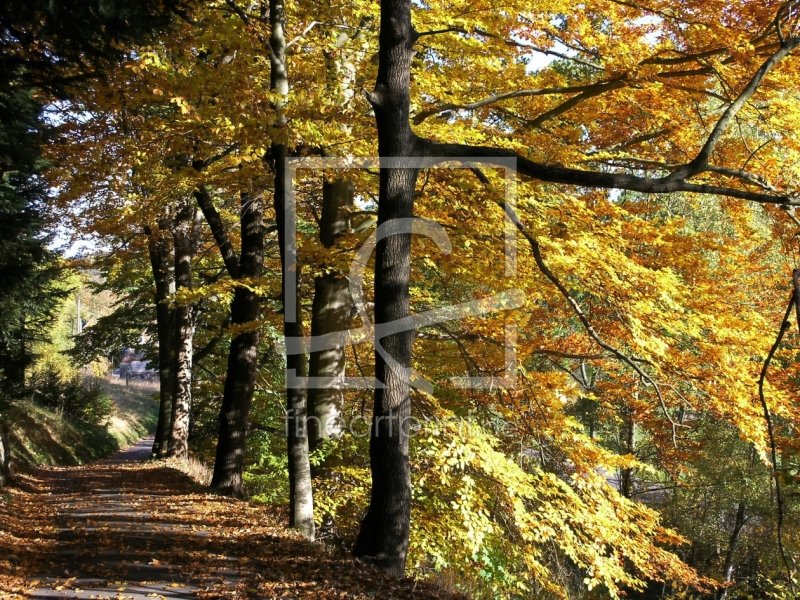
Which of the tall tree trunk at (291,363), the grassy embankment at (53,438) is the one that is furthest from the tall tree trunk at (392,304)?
the grassy embankment at (53,438)

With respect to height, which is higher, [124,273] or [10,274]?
[124,273]

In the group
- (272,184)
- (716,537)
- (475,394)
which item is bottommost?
(716,537)

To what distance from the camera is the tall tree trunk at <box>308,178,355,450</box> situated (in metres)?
10.2

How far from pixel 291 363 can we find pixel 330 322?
278cm

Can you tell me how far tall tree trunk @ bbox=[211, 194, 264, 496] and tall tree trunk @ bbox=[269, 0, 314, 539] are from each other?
3124 millimetres

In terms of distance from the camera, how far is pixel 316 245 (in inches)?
329

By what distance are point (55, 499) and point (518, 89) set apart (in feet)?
33.2

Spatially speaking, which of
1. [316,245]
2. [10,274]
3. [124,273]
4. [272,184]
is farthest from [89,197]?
[316,245]

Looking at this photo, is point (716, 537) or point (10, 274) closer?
point (10, 274)

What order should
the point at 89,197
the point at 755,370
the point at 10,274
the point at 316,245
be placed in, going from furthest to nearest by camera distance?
the point at 89,197 < the point at 10,274 < the point at 755,370 < the point at 316,245

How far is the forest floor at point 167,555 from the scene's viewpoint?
17.3ft

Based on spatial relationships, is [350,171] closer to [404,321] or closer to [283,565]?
[404,321]

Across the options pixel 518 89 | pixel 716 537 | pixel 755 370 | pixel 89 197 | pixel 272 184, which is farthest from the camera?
pixel 716 537

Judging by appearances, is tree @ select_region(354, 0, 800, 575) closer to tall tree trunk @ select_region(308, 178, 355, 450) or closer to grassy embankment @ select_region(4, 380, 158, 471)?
tall tree trunk @ select_region(308, 178, 355, 450)
